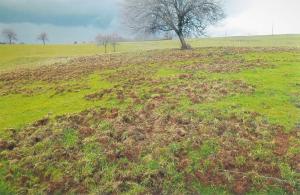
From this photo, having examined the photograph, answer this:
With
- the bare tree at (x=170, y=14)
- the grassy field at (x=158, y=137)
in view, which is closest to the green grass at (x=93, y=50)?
the bare tree at (x=170, y=14)

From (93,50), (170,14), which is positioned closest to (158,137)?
(170,14)

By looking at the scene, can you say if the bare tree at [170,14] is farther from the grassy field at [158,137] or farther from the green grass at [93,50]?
the grassy field at [158,137]

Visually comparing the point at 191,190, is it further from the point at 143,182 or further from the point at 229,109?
the point at 229,109

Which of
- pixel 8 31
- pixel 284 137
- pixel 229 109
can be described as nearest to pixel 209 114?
pixel 229 109

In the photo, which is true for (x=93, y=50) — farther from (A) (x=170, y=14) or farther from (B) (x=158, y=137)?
(B) (x=158, y=137)

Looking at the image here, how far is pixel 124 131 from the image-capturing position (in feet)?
48.4

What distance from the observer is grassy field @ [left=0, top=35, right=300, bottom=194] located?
11516 mm

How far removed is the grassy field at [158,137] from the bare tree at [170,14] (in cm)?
2442

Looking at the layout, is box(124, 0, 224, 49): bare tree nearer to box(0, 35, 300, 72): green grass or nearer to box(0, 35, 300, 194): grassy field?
box(0, 35, 300, 72): green grass

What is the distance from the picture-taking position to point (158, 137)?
45.3ft

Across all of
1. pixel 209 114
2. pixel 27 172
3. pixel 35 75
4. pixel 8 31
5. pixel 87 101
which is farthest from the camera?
pixel 8 31

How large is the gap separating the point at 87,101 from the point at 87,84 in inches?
194

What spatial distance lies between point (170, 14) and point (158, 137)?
1375 inches

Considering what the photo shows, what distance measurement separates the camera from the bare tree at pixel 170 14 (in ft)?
151
